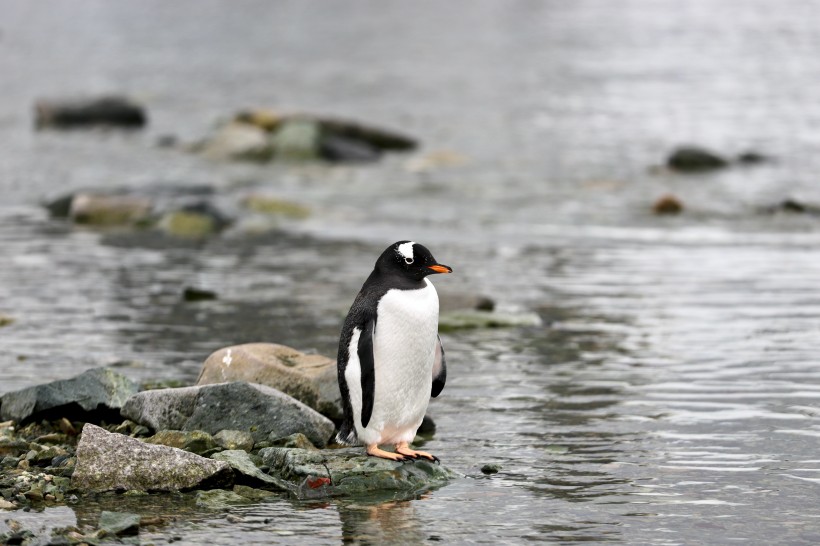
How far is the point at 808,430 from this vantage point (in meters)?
8.45

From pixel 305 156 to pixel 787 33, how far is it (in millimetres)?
31541

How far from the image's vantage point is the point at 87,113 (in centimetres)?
3086

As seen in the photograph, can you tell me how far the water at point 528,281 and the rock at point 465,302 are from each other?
557 millimetres

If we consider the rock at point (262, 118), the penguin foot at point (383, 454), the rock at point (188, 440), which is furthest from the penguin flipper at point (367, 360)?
the rock at point (262, 118)

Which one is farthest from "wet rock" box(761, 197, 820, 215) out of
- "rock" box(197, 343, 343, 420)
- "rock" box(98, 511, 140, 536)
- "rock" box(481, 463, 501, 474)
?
"rock" box(98, 511, 140, 536)

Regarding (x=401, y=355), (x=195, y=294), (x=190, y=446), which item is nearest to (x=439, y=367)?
(x=401, y=355)

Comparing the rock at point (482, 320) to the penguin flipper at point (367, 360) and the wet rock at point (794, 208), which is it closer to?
the penguin flipper at point (367, 360)

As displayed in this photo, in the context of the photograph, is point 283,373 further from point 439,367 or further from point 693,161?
point 693,161

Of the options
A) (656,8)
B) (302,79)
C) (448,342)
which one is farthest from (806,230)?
(656,8)

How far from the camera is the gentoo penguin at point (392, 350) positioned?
7574 millimetres

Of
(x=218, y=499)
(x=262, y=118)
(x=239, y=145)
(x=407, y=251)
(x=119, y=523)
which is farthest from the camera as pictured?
(x=262, y=118)

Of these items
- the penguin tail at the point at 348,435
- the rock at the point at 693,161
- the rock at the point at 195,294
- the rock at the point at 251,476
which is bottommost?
the rock at the point at 195,294

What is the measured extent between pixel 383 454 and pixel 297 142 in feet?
59.4

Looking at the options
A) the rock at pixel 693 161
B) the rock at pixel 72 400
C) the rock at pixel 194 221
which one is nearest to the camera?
the rock at pixel 72 400
